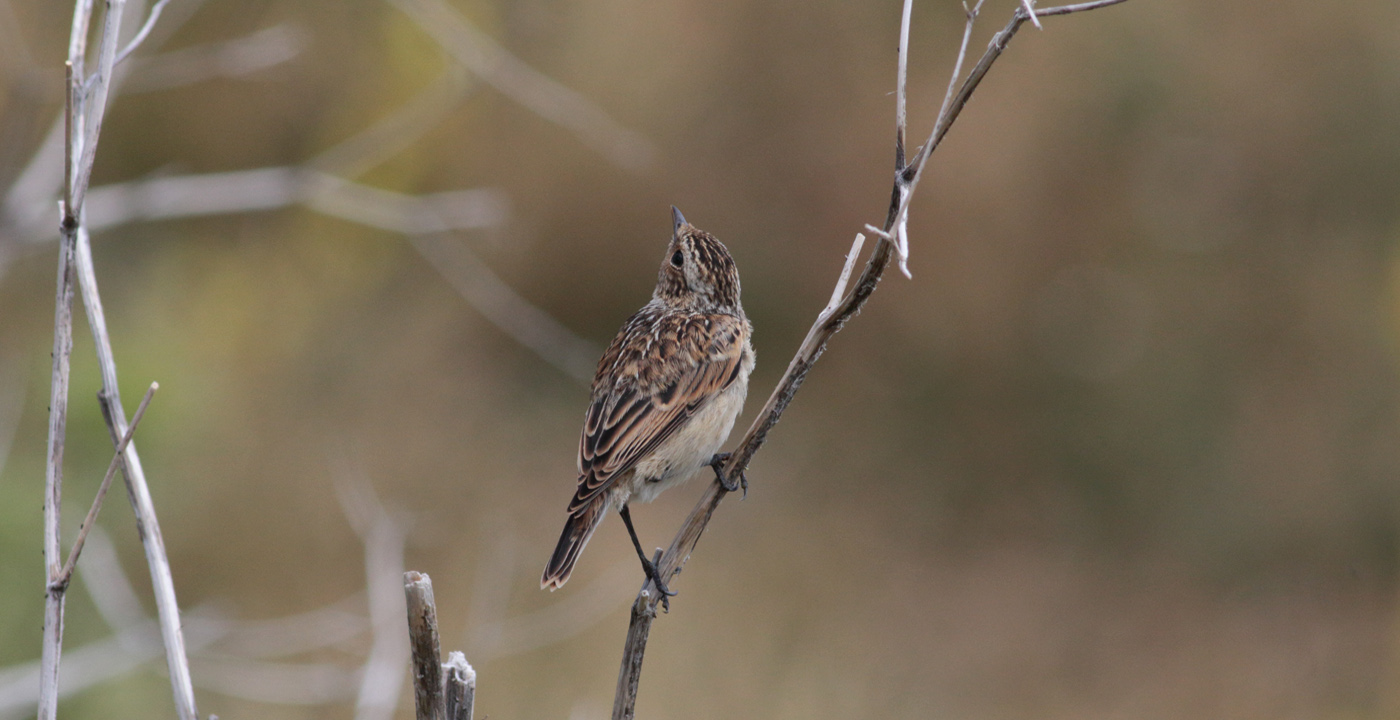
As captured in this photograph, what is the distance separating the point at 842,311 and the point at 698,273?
2.32m

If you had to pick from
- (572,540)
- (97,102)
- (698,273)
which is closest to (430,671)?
(97,102)

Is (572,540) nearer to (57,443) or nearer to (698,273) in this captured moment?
(698,273)

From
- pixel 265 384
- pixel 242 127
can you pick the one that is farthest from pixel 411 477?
pixel 242 127

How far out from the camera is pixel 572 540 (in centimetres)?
393

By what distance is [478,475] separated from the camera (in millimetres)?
9773

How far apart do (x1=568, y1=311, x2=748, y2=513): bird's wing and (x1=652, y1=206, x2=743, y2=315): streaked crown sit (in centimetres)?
22

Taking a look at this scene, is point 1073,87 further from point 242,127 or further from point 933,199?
point 242,127

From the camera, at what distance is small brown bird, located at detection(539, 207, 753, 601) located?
13.1ft

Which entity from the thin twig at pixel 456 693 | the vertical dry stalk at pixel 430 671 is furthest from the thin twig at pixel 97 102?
the thin twig at pixel 456 693

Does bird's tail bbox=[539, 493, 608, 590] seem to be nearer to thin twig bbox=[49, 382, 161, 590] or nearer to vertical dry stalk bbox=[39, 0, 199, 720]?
vertical dry stalk bbox=[39, 0, 199, 720]

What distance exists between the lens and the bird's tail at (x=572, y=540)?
148 inches

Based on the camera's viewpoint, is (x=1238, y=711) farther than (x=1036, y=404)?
No

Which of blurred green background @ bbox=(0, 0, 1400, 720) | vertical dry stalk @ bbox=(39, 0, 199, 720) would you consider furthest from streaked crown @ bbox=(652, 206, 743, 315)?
blurred green background @ bbox=(0, 0, 1400, 720)

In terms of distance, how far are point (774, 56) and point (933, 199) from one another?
188cm
